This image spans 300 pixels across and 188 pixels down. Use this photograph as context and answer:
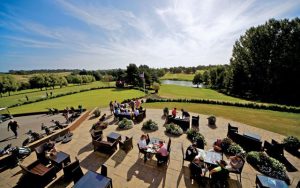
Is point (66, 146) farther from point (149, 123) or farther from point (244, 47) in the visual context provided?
point (244, 47)

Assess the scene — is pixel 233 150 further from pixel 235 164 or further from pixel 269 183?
pixel 269 183

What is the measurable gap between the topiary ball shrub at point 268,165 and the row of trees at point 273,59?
30.0m

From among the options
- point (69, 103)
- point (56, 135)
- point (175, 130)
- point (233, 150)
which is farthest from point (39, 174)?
point (69, 103)

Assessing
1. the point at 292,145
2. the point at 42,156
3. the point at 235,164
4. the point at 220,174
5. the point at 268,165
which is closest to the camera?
the point at 220,174

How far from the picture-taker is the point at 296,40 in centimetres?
2814

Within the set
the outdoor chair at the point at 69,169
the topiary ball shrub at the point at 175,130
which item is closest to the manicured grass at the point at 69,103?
the topiary ball shrub at the point at 175,130

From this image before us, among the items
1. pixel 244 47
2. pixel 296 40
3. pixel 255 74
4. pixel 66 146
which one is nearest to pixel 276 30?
pixel 296 40

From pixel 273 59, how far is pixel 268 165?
34.3m

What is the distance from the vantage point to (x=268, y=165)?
6.52m

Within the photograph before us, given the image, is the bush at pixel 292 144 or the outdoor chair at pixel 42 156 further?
the bush at pixel 292 144

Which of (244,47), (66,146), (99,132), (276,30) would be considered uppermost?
(276,30)

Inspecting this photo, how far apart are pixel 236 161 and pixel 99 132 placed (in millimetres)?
8148

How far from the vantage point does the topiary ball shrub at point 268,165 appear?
6.11 meters

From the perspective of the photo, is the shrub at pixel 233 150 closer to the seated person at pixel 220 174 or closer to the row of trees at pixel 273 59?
the seated person at pixel 220 174
